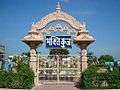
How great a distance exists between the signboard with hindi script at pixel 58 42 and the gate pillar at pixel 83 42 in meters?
0.65

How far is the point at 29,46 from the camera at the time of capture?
71.6 ft

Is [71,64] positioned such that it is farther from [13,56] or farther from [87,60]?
[13,56]

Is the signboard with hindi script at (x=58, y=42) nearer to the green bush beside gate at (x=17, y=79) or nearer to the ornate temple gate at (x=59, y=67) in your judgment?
the ornate temple gate at (x=59, y=67)

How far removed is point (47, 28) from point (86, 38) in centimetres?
268

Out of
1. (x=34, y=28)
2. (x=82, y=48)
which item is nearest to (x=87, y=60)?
(x=82, y=48)

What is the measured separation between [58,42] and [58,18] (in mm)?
1565

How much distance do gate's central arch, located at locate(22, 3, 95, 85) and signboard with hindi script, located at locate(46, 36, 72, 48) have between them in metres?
0.41

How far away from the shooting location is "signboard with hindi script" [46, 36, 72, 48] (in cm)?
2120

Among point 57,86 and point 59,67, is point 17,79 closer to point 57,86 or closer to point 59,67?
point 57,86

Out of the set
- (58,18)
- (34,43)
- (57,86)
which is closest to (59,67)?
(57,86)

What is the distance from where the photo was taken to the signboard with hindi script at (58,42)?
69.6 ft

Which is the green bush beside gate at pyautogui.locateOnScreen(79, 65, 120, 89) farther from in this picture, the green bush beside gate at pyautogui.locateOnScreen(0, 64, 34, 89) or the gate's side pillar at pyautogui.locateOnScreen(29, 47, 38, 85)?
the gate's side pillar at pyautogui.locateOnScreen(29, 47, 38, 85)

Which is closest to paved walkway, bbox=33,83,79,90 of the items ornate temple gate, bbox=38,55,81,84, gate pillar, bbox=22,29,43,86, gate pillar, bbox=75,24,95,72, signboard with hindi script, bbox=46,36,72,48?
ornate temple gate, bbox=38,55,81,84

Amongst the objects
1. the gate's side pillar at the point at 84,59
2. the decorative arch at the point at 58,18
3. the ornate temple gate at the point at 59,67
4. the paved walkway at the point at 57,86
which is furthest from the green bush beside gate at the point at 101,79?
the decorative arch at the point at 58,18
